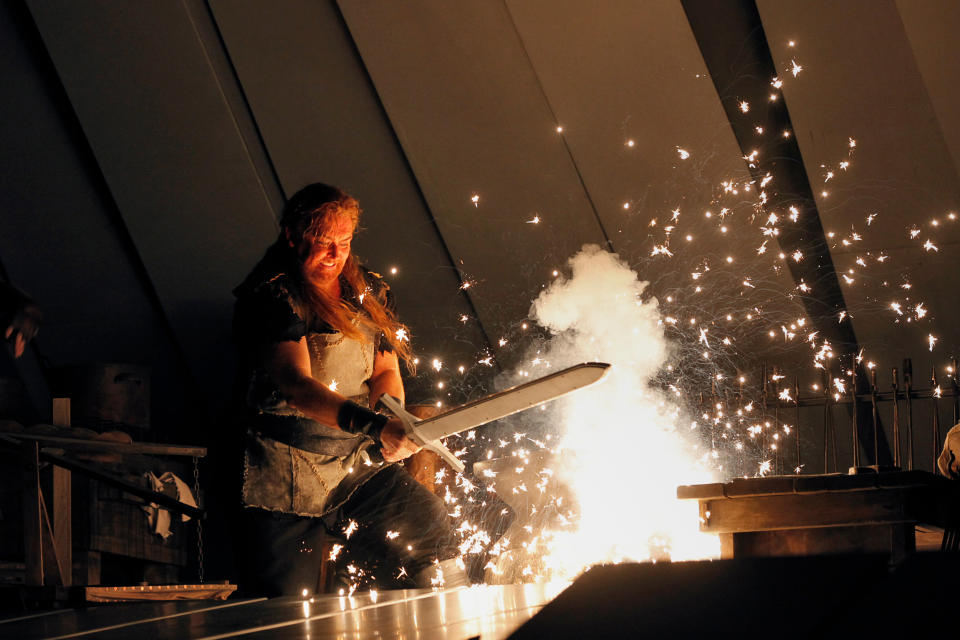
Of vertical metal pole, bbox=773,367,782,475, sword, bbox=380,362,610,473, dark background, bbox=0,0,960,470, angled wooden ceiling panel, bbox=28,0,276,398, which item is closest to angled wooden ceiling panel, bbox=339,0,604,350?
dark background, bbox=0,0,960,470

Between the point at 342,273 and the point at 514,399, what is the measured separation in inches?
39.3

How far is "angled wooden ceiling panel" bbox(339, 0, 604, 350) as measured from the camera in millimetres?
4496

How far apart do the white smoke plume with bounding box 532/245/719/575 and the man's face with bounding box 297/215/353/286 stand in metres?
1.31

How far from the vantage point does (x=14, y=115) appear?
205 inches

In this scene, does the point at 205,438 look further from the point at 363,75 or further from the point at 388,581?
the point at 388,581

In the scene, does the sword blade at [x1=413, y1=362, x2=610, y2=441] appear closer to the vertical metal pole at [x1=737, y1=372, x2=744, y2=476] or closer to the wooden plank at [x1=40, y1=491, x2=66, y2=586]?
the wooden plank at [x1=40, y1=491, x2=66, y2=586]

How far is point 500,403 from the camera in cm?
274

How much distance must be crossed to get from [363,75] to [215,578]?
278 centimetres

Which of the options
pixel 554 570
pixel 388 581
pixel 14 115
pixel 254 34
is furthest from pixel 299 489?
pixel 14 115

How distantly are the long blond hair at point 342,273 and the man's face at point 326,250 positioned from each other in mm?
12

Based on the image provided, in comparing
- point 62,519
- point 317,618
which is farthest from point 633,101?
point 317,618

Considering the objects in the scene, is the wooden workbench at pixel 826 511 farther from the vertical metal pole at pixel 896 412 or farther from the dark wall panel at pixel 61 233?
the dark wall panel at pixel 61 233

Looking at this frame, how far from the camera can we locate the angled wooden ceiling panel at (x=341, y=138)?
4777 millimetres

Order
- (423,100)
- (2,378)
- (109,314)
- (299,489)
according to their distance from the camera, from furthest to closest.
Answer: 1. (109,314)
2. (2,378)
3. (423,100)
4. (299,489)
